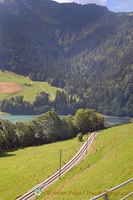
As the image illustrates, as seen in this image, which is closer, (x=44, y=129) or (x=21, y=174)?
(x=21, y=174)

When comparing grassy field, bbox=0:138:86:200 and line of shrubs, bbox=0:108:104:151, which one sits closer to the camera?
grassy field, bbox=0:138:86:200

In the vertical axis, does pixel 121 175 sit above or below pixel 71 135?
above

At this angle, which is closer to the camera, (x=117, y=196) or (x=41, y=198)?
(x=117, y=196)

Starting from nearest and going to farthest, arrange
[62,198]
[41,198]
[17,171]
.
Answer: [62,198]
[41,198]
[17,171]

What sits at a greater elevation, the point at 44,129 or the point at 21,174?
the point at 21,174

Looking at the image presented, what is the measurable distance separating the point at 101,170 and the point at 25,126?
82616 mm

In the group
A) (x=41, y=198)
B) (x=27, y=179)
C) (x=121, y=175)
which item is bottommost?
(x=27, y=179)

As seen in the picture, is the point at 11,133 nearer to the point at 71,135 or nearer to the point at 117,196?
the point at 71,135

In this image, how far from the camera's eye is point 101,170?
128 feet

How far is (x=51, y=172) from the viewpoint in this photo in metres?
54.0

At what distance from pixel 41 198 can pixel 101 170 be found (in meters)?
11.8

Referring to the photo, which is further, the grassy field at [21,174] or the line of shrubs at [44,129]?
the line of shrubs at [44,129]

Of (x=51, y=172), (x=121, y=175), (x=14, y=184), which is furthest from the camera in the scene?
(x=51, y=172)

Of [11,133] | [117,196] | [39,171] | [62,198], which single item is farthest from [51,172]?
[11,133]
